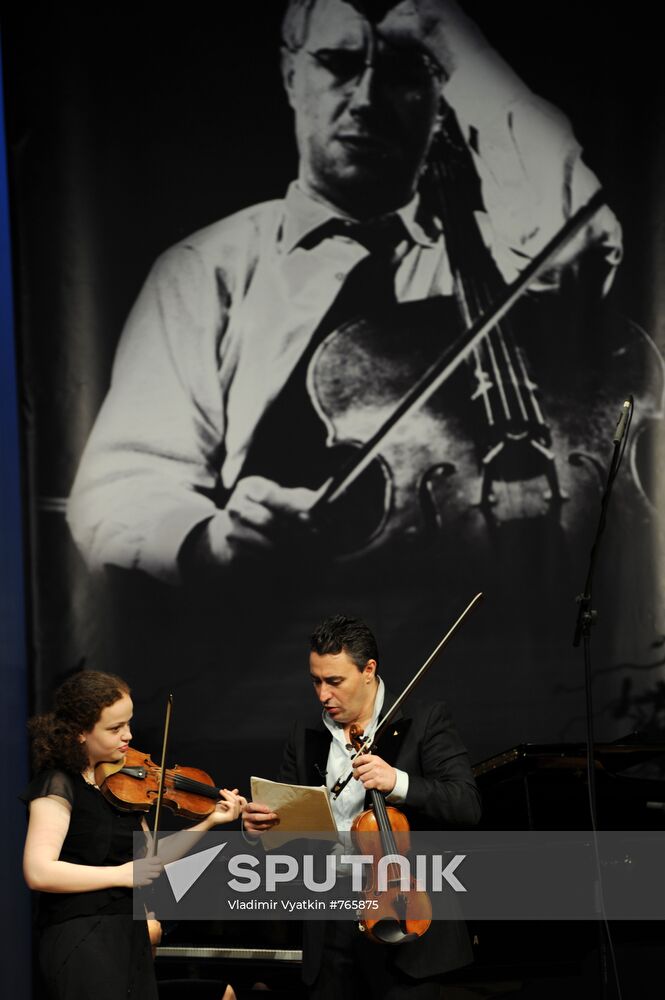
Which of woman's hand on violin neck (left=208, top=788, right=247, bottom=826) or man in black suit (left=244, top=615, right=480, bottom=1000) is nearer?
man in black suit (left=244, top=615, right=480, bottom=1000)

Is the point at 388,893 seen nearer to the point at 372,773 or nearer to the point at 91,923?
the point at 372,773

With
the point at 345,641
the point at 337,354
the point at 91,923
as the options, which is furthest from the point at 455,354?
the point at 91,923

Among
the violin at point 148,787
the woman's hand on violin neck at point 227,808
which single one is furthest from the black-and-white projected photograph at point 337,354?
the woman's hand on violin neck at point 227,808

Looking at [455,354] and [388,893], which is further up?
[455,354]

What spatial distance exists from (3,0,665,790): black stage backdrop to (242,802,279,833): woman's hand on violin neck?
1.69 meters

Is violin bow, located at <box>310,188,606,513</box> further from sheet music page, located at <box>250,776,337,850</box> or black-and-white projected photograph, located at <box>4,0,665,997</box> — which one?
sheet music page, located at <box>250,776,337,850</box>

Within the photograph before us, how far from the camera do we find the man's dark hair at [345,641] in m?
2.89

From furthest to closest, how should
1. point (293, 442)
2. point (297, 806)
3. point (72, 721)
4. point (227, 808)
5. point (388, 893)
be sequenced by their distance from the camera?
point (293, 442), point (227, 808), point (72, 721), point (297, 806), point (388, 893)

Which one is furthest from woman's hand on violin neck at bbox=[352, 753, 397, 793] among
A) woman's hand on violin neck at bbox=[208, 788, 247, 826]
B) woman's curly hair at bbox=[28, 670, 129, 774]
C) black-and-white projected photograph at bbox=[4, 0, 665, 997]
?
black-and-white projected photograph at bbox=[4, 0, 665, 997]

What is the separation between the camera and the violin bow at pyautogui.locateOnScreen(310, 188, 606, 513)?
458cm

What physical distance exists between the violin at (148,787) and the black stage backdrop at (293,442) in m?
1.39

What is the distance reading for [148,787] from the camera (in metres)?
→ 2.94

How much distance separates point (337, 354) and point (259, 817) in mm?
2289

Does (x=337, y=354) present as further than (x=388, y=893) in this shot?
Yes
